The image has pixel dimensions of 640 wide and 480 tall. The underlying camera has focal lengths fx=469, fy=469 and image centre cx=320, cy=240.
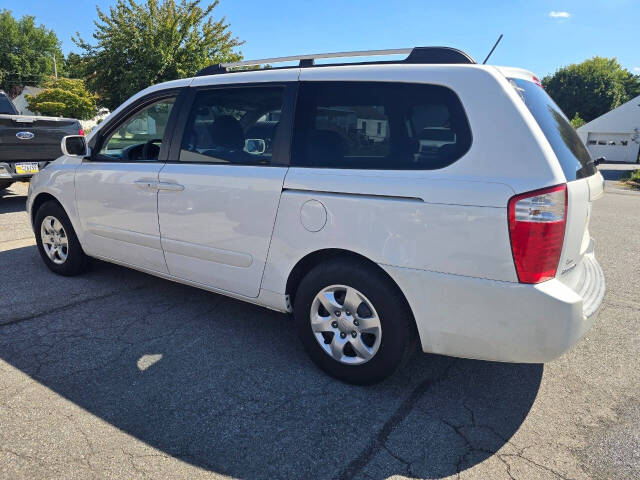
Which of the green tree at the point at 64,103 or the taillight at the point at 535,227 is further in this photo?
the green tree at the point at 64,103

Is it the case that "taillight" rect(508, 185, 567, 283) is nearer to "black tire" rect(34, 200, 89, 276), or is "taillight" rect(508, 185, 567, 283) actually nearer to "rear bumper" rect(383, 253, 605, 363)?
"rear bumper" rect(383, 253, 605, 363)

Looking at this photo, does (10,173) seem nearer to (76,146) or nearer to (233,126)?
(76,146)

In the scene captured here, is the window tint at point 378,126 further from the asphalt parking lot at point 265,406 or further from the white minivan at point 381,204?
the asphalt parking lot at point 265,406

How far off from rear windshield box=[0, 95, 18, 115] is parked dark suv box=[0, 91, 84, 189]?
1080 millimetres

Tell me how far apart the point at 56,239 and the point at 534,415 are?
172 inches

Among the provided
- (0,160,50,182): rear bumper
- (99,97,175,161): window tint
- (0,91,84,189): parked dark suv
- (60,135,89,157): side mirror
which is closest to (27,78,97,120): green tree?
(0,91,84,189): parked dark suv

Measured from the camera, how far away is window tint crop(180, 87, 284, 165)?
309cm

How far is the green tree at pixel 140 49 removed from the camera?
2252cm

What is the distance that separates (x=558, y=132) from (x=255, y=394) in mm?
2246

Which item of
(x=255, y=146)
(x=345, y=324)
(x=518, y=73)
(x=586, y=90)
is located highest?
(x=586, y=90)

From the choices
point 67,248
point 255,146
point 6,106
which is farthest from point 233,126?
point 6,106

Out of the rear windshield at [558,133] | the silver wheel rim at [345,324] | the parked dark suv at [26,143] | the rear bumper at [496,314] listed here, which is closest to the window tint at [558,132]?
the rear windshield at [558,133]

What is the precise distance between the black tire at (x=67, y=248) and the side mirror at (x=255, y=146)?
7.46ft

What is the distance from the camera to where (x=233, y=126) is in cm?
332
